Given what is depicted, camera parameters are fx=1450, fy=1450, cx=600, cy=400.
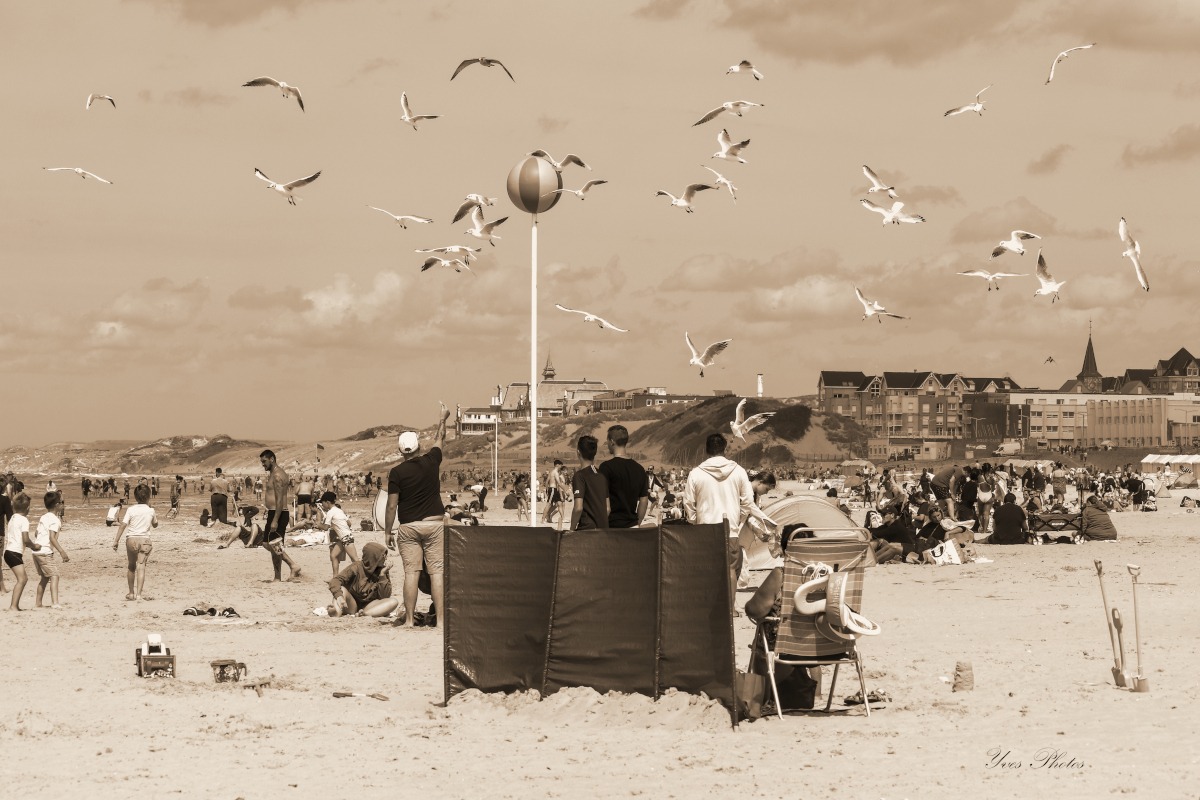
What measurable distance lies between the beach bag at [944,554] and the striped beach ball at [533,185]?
9009 mm

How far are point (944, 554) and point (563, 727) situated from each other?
11.8m

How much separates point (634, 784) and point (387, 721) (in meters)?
1.98

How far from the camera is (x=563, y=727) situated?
795cm

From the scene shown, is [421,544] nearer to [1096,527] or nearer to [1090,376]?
[1096,527]

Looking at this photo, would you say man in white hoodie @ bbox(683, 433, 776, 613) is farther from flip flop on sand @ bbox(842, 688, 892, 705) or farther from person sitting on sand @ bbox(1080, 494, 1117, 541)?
person sitting on sand @ bbox(1080, 494, 1117, 541)

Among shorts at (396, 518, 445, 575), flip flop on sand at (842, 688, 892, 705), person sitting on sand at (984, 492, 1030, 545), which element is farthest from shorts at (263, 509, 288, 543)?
person sitting on sand at (984, 492, 1030, 545)

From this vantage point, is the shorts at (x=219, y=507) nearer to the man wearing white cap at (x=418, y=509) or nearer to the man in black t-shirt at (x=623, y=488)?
the man wearing white cap at (x=418, y=509)

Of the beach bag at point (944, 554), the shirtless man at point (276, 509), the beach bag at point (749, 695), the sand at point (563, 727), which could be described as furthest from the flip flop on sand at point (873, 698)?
the beach bag at point (944, 554)

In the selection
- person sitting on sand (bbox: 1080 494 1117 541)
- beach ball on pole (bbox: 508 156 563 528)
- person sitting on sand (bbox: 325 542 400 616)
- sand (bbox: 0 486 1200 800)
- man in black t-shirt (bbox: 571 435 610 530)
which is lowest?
sand (bbox: 0 486 1200 800)

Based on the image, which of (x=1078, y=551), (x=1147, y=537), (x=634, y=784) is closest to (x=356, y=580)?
(x=634, y=784)

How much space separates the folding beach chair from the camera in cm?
801

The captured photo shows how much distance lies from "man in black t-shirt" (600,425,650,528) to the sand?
59.2 inches

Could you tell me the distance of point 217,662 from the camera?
9.49 metres

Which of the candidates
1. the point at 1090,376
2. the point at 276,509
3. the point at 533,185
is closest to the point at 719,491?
the point at 533,185
